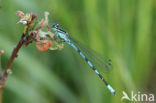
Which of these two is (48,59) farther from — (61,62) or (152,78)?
(152,78)

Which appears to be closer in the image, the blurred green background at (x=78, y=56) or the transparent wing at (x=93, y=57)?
the transparent wing at (x=93, y=57)

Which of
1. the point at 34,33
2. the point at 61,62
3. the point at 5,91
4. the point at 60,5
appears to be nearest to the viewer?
the point at 34,33

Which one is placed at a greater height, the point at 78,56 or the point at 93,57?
the point at 78,56

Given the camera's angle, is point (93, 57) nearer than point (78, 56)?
Yes

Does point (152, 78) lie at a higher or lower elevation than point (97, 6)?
lower

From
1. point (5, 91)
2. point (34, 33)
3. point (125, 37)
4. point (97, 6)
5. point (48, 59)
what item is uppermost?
point (97, 6)

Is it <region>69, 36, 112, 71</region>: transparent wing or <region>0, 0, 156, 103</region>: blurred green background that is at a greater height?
<region>0, 0, 156, 103</region>: blurred green background

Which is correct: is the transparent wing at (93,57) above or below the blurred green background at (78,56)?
below

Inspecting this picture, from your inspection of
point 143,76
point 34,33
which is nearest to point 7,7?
point 143,76
